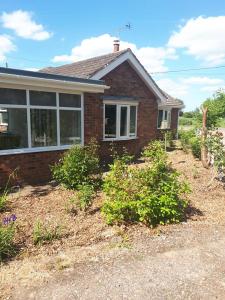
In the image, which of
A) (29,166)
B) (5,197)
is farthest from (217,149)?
(5,197)

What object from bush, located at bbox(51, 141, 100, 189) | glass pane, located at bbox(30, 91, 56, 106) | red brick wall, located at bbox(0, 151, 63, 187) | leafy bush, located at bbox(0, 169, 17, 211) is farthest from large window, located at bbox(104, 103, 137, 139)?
leafy bush, located at bbox(0, 169, 17, 211)

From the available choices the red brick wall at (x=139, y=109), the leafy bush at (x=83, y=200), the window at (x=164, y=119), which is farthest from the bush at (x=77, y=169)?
the window at (x=164, y=119)

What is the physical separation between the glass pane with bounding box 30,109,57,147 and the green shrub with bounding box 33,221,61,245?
12.2 feet

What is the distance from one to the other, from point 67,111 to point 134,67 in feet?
15.9

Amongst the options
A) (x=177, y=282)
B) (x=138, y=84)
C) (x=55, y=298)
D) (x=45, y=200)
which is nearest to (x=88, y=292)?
(x=55, y=298)

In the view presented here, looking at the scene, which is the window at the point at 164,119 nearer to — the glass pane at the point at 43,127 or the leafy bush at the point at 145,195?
the glass pane at the point at 43,127

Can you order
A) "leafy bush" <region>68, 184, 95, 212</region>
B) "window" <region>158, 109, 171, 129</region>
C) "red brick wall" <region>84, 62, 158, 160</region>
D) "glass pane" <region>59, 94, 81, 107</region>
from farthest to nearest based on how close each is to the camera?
"window" <region>158, 109, 171, 129</region>
"red brick wall" <region>84, 62, 158, 160</region>
"glass pane" <region>59, 94, 81, 107</region>
"leafy bush" <region>68, 184, 95, 212</region>

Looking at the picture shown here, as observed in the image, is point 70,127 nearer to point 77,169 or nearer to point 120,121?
point 77,169

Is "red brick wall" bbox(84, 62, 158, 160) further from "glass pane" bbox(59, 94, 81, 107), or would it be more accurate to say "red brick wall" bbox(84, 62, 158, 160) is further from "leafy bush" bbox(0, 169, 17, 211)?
"leafy bush" bbox(0, 169, 17, 211)

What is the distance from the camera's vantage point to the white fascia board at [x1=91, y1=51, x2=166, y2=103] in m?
10.4

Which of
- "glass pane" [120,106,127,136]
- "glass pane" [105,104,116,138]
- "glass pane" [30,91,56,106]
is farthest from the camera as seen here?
"glass pane" [120,106,127,136]

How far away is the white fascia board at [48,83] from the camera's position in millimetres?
6604

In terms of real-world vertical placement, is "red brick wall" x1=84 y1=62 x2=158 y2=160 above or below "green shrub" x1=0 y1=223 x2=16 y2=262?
above

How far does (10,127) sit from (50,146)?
1.43 m
